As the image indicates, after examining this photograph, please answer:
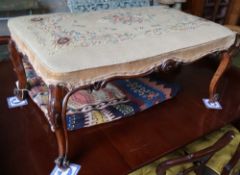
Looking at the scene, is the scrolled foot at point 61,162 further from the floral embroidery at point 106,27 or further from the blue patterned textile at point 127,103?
the floral embroidery at point 106,27

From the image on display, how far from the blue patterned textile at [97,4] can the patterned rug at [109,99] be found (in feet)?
1.77

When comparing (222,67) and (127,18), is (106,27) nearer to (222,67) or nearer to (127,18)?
(127,18)

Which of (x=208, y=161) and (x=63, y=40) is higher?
(x=63, y=40)

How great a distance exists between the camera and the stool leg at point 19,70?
3.77 feet

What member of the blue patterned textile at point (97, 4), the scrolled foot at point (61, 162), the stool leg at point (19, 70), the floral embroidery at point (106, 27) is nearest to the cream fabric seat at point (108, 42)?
the floral embroidery at point (106, 27)

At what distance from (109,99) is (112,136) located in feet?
0.83

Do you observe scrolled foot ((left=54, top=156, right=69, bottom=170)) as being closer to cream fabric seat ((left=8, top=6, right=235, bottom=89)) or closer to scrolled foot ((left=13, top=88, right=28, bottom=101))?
cream fabric seat ((left=8, top=6, right=235, bottom=89))

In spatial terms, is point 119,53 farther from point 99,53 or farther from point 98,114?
point 98,114

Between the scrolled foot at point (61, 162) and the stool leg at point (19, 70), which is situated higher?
the stool leg at point (19, 70)

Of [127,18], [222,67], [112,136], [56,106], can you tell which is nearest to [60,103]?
[56,106]

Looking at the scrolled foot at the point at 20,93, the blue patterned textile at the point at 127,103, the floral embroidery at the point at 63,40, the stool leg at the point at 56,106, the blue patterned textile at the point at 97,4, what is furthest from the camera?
the blue patterned textile at the point at 97,4

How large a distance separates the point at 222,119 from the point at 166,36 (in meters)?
0.57

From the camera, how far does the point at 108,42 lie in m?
0.92

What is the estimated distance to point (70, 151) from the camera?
1.00 metres
